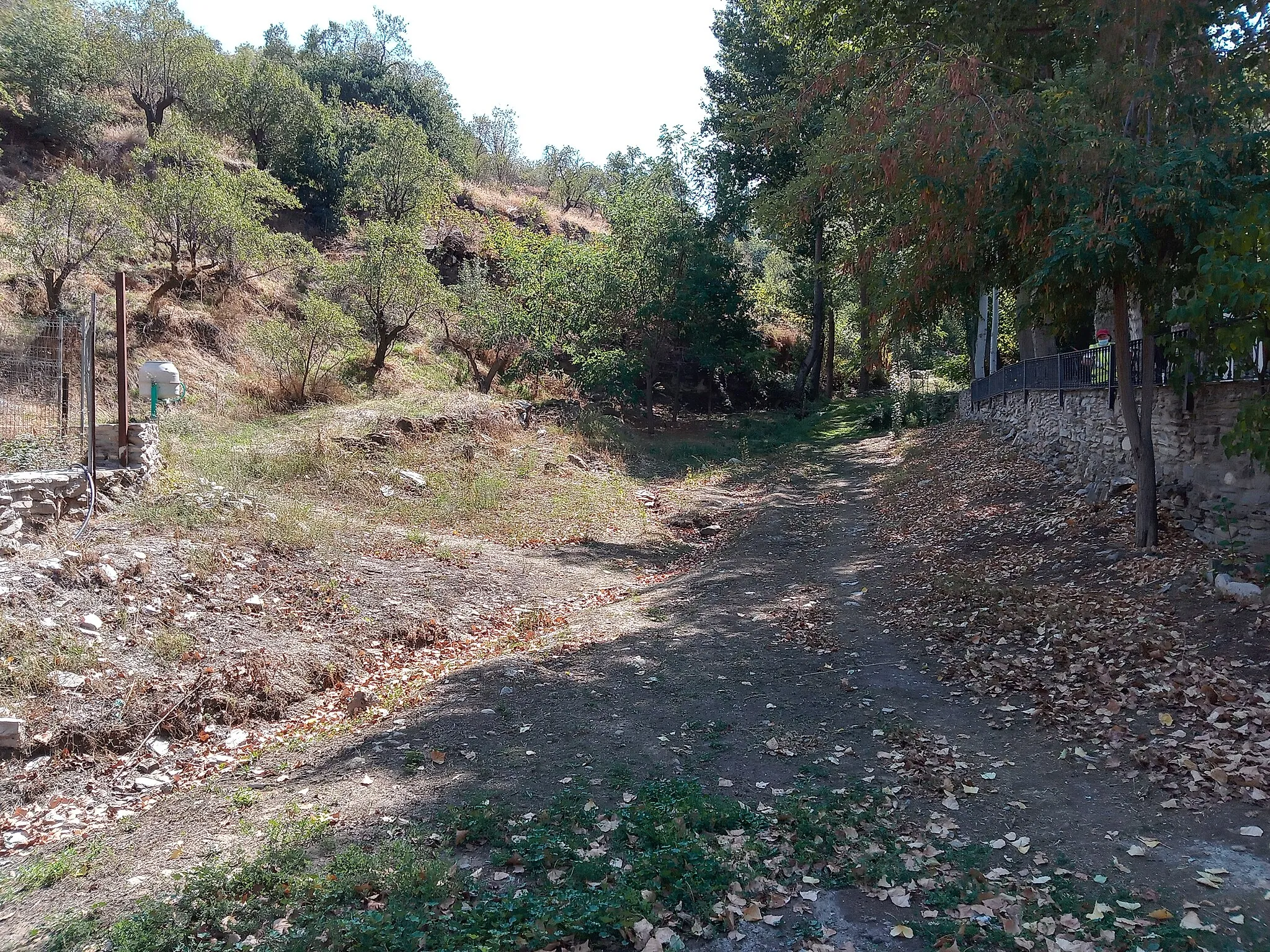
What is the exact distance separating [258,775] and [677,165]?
87.1ft

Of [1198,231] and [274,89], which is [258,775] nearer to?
[1198,231]

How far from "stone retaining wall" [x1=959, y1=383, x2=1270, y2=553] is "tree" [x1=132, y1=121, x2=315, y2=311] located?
18.6 metres

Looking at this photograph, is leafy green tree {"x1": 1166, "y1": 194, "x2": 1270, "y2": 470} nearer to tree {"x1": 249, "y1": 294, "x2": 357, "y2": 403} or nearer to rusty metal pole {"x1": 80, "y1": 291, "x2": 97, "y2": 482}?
rusty metal pole {"x1": 80, "y1": 291, "x2": 97, "y2": 482}

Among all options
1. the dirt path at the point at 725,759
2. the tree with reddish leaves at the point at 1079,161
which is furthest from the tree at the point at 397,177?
the dirt path at the point at 725,759

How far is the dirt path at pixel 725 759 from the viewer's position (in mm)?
4117

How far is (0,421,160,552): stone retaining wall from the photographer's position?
293 inches

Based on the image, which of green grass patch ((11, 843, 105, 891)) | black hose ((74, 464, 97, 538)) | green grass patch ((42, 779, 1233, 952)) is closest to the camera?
green grass patch ((42, 779, 1233, 952))

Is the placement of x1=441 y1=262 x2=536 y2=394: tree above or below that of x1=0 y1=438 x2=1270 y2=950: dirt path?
above

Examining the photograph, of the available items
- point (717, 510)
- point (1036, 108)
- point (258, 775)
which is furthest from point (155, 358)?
point (1036, 108)

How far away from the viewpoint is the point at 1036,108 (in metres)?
7.65

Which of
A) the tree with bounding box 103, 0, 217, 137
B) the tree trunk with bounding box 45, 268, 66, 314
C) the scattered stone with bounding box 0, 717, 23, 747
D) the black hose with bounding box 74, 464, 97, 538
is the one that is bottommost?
the scattered stone with bounding box 0, 717, 23, 747

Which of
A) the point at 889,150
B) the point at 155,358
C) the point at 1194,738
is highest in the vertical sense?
the point at 889,150

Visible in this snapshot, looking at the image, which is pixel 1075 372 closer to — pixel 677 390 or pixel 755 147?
pixel 755 147

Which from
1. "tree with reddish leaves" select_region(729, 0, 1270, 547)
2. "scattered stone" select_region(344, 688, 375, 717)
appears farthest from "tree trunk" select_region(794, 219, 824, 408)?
"scattered stone" select_region(344, 688, 375, 717)
